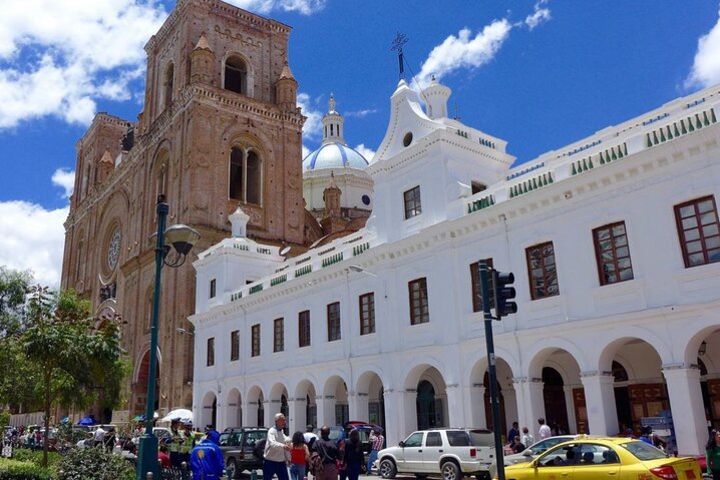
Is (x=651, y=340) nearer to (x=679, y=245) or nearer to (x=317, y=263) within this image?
(x=679, y=245)

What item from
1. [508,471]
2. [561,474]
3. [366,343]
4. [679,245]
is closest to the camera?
[561,474]

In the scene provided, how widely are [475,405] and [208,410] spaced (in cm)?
1941

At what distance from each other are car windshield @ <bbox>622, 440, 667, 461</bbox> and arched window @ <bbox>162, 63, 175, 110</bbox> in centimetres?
4428

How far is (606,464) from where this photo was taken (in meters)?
10.5

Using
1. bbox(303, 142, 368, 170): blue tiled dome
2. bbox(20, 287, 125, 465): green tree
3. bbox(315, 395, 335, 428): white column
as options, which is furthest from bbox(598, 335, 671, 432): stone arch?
bbox(303, 142, 368, 170): blue tiled dome

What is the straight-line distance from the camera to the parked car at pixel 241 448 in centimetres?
1975

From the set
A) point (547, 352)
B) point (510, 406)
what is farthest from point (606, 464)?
point (510, 406)

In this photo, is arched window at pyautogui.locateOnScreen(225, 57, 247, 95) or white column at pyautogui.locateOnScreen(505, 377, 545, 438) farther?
arched window at pyautogui.locateOnScreen(225, 57, 247, 95)

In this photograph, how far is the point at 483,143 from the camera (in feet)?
76.5

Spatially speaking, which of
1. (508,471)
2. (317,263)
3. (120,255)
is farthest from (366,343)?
(120,255)

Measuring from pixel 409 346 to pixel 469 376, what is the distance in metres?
2.88

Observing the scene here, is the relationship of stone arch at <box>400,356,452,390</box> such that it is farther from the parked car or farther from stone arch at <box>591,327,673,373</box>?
stone arch at <box>591,327,673,373</box>

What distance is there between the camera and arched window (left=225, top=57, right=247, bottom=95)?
156ft

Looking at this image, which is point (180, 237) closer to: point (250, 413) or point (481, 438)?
point (481, 438)
